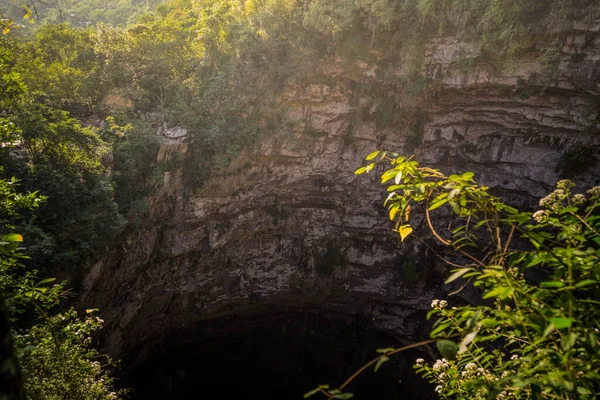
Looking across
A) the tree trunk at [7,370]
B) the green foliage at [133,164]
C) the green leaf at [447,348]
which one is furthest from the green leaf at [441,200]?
the green foliage at [133,164]

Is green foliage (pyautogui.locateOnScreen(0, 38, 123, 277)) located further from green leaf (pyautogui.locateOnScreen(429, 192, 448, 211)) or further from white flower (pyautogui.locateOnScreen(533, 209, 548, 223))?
white flower (pyautogui.locateOnScreen(533, 209, 548, 223))

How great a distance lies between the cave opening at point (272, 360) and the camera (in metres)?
13.4

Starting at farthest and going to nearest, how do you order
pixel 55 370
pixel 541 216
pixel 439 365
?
pixel 55 370, pixel 439 365, pixel 541 216

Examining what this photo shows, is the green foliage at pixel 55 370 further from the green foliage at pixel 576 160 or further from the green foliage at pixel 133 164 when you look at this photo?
the green foliage at pixel 576 160

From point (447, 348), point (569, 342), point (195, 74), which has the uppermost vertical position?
point (195, 74)

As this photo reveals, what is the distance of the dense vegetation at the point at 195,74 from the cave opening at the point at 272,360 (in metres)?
5.40

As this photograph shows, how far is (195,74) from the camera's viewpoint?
13500 millimetres

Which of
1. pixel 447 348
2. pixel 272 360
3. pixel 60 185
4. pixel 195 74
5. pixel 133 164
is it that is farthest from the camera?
pixel 272 360

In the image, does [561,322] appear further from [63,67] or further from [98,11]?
[98,11]

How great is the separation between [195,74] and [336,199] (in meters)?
7.97

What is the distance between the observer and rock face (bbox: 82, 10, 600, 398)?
38.2 feet

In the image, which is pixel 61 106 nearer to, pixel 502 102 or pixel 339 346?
pixel 339 346

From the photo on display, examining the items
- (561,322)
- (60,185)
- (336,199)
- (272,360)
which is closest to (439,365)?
(561,322)

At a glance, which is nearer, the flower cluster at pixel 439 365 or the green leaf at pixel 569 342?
the green leaf at pixel 569 342
